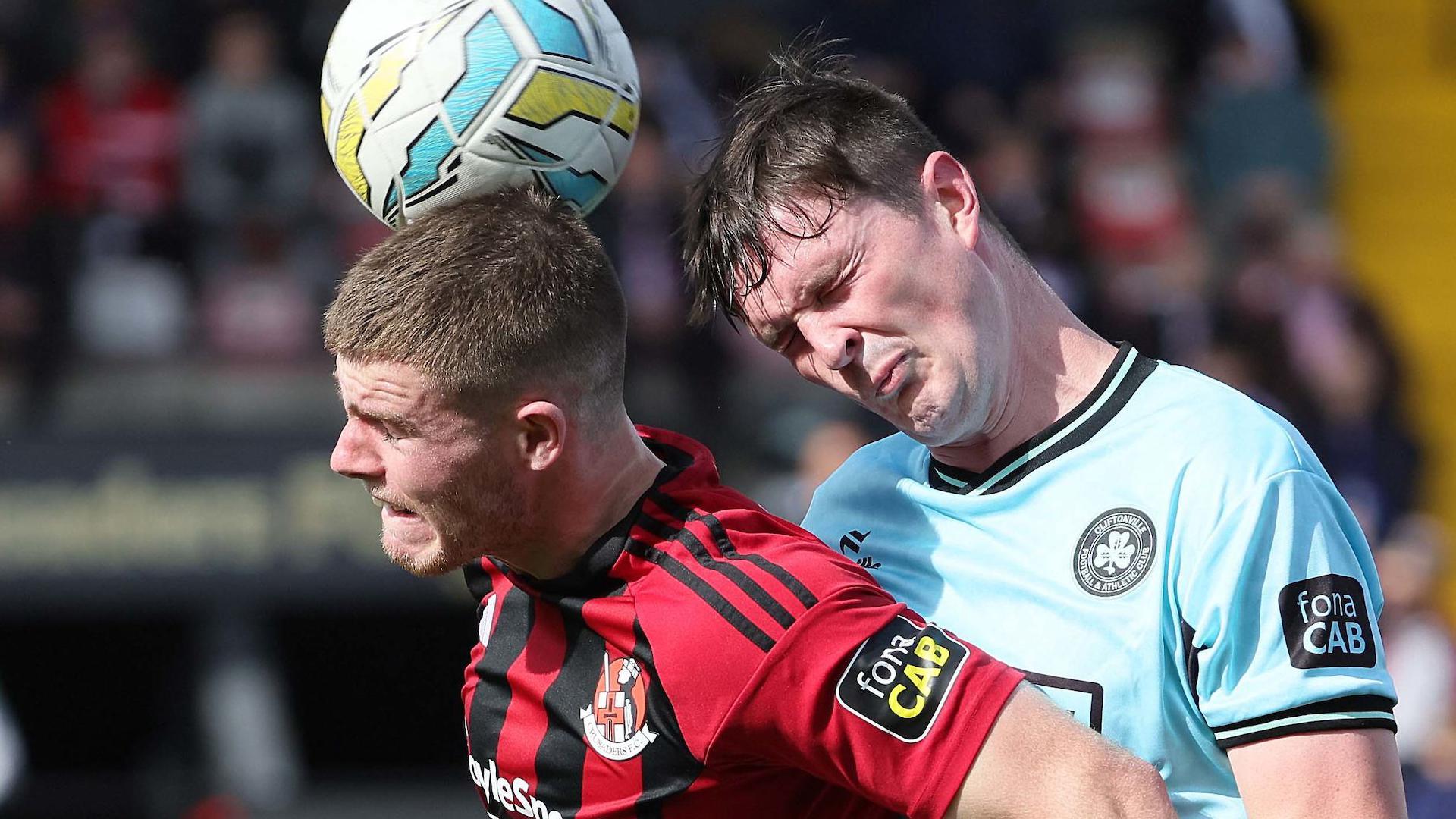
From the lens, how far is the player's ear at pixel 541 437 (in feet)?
7.87

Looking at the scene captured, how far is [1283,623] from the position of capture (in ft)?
7.23

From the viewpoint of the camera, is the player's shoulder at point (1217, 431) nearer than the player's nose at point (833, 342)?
Yes

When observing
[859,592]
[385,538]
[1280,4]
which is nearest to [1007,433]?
[859,592]

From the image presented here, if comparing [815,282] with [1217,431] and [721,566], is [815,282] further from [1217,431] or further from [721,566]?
[1217,431]

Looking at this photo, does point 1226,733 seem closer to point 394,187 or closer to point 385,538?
point 385,538

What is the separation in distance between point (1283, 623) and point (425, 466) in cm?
118

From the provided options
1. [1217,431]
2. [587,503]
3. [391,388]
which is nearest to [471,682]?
[587,503]

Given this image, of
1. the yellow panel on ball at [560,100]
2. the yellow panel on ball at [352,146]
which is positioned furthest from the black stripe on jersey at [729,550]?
the yellow panel on ball at [352,146]

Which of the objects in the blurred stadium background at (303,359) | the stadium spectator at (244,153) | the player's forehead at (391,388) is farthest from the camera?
the stadium spectator at (244,153)

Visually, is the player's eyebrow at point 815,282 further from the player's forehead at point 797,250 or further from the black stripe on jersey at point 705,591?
the black stripe on jersey at point 705,591

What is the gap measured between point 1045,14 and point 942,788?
9.08 m

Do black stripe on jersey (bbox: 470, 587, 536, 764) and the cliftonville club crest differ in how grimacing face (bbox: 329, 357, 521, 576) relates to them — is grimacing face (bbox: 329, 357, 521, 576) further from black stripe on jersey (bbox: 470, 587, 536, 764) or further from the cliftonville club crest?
the cliftonville club crest

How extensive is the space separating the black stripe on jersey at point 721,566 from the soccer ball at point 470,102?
1.96 feet

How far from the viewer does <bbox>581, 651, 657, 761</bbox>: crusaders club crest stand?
91.2 inches
